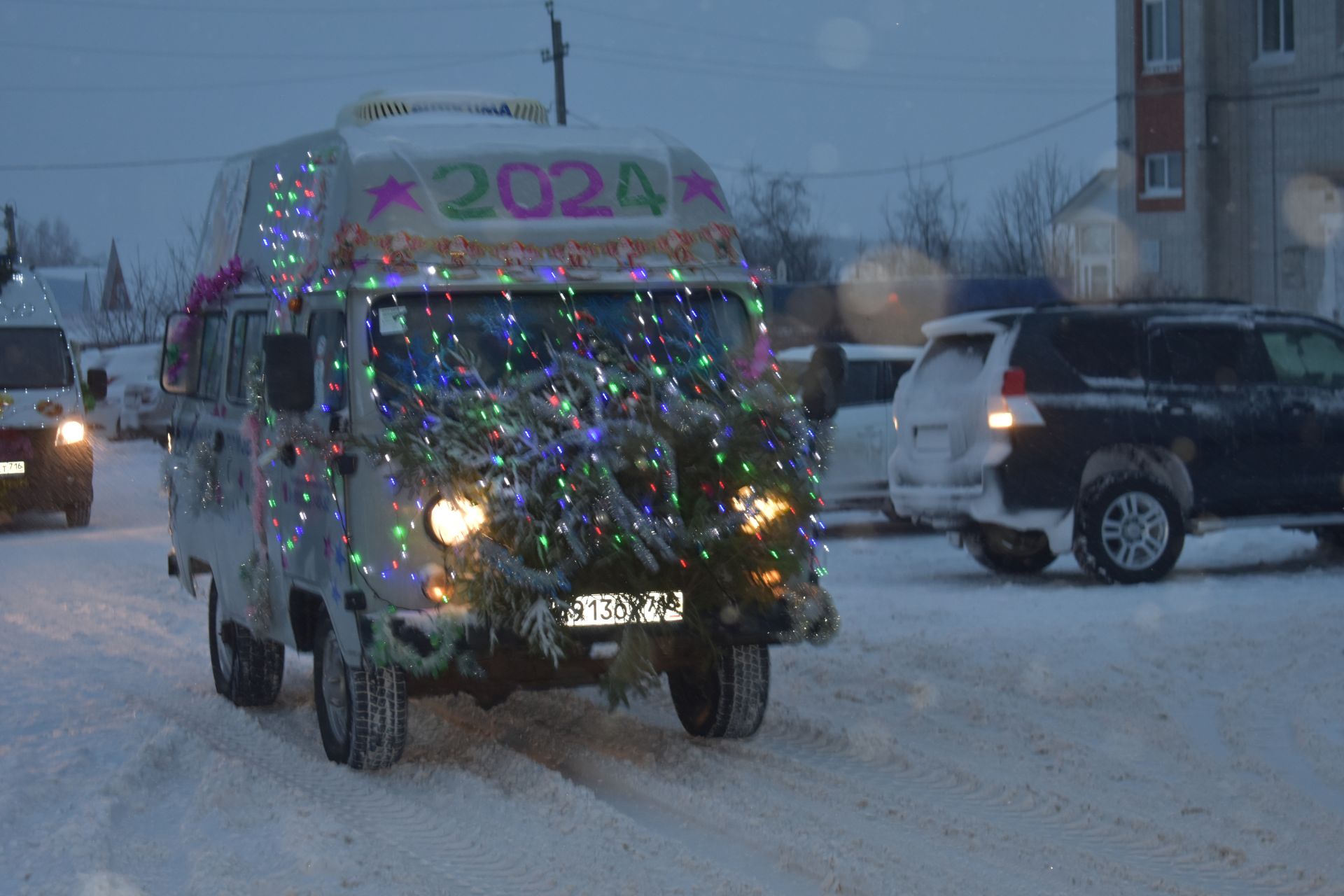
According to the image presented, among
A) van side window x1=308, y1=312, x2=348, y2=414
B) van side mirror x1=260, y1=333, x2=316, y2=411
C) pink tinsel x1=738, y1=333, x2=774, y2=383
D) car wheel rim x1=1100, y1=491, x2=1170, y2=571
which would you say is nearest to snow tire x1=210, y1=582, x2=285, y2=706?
van side window x1=308, y1=312, x2=348, y2=414

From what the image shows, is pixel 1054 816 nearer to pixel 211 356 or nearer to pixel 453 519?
pixel 453 519

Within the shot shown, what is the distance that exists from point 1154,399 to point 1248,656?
10.8 feet

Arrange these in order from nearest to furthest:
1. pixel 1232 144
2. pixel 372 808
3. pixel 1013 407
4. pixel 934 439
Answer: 1. pixel 372 808
2. pixel 1013 407
3. pixel 934 439
4. pixel 1232 144

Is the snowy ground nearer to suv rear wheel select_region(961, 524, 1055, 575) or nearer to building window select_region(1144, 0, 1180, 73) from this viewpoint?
suv rear wheel select_region(961, 524, 1055, 575)

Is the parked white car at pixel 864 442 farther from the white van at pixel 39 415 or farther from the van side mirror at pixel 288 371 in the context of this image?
the van side mirror at pixel 288 371

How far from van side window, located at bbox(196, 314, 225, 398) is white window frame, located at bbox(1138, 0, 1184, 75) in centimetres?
3466

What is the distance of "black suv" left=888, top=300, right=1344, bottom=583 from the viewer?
39.5ft

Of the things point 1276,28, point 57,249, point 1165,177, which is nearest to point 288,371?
point 1165,177

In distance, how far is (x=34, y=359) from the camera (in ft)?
63.5

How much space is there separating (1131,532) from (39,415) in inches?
481

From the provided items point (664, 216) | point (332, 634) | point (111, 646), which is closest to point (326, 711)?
point (332, 634)

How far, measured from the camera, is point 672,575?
21.2ft

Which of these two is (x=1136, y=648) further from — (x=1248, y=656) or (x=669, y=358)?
(x=669, y=358)

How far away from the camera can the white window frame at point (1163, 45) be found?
39812mm
